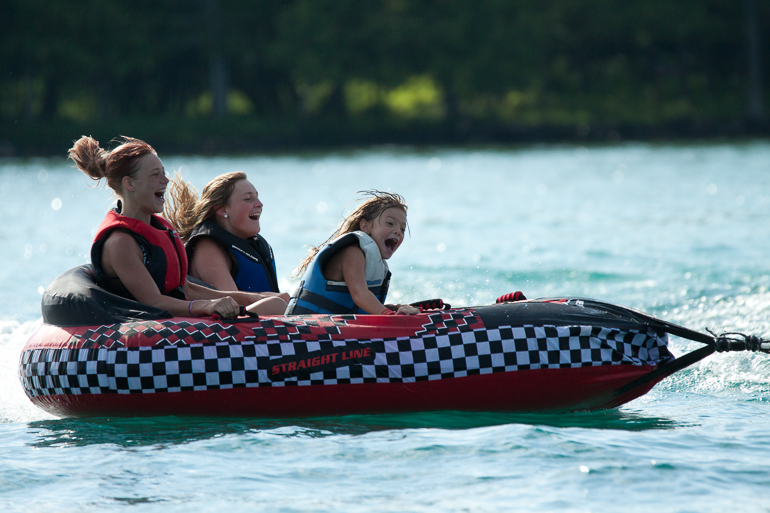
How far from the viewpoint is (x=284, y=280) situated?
28.3ft

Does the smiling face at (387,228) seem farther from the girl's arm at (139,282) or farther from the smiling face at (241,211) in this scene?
the girl's arm at (139,282)

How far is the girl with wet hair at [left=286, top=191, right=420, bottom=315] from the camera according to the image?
14.6ft

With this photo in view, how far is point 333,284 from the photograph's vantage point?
4.57 m

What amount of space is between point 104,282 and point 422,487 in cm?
188

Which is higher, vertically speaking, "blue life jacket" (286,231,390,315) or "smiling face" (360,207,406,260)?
"smiling face" (360,207,406,260)

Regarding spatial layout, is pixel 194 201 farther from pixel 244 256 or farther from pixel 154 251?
pixel 154 251

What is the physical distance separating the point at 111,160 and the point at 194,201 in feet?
2.84

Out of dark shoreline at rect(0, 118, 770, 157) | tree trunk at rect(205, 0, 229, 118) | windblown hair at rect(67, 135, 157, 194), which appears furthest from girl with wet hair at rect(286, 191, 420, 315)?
tree trunk at rect(205, 0, 229, 118)

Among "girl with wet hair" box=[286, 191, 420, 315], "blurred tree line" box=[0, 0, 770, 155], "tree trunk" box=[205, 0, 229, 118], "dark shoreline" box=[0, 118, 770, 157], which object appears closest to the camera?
"girl with wet hair" box=[286, 191, 420, 315]

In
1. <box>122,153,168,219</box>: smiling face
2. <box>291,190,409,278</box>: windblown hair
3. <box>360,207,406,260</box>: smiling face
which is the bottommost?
<box>360,207,406,260</box>: smiling face

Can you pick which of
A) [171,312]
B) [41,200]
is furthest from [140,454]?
[41,200]

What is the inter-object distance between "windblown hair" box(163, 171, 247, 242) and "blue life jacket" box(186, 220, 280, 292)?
0.27 feet

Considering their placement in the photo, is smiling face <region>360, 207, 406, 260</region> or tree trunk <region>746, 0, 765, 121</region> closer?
smiling face <region>360, 207, 406, 260</region>

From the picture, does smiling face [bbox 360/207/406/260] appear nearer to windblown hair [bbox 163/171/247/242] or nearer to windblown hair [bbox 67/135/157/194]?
windblown hair [bbox 163/171/247/242]
